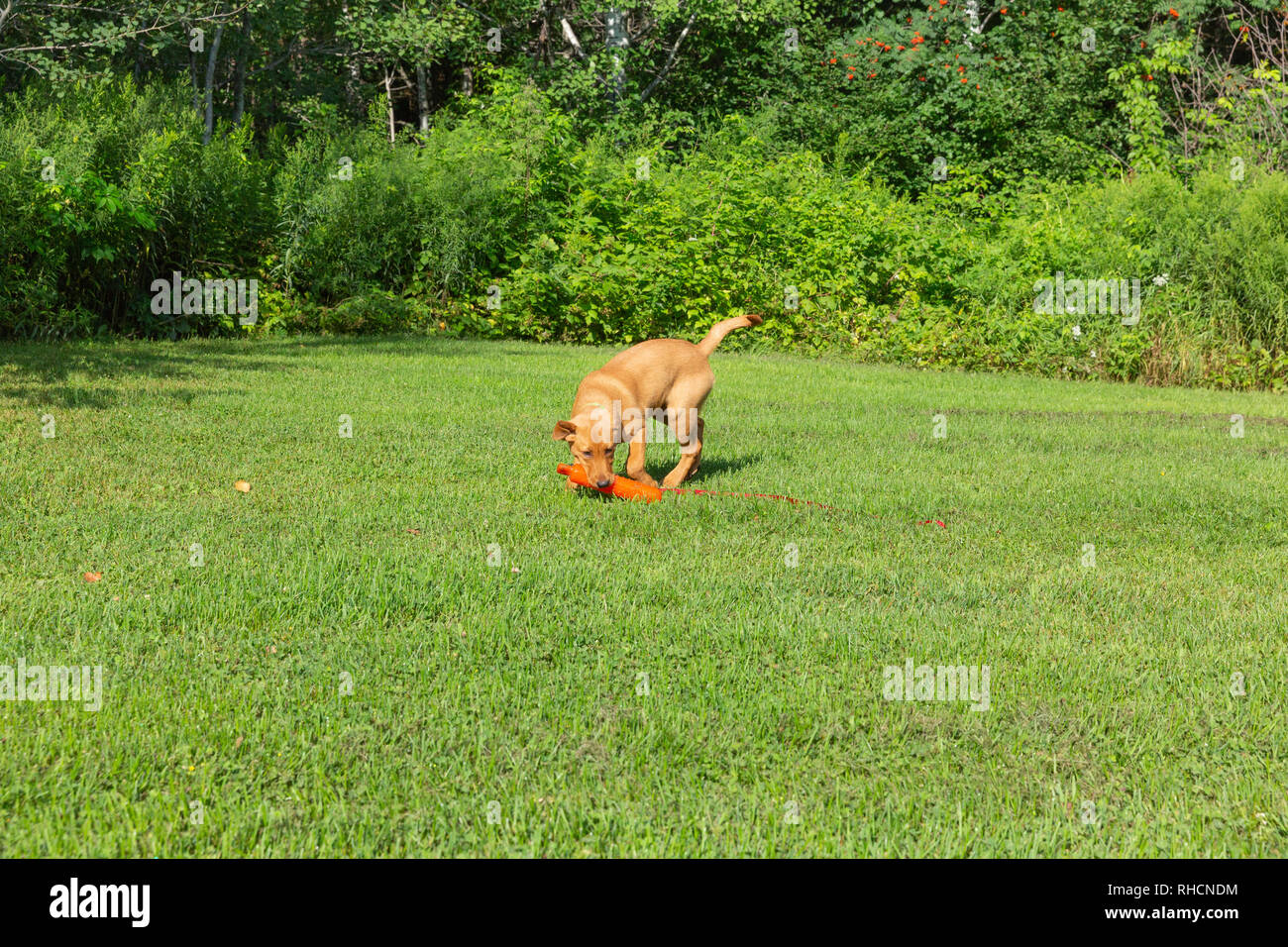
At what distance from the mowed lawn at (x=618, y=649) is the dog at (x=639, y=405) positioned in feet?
Answer: 1.02

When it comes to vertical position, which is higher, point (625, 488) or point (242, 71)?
point (242, 71)

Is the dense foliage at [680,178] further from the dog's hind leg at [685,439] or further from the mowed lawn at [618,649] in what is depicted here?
the dog's hind leg at [685,439]

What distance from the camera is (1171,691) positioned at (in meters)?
3.98

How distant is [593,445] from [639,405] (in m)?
0.50

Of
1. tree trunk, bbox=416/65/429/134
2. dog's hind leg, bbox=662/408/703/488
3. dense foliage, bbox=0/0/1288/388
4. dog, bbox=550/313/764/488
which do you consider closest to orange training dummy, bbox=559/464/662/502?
dog, bbox=550/313/764/488

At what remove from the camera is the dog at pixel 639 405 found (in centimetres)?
635

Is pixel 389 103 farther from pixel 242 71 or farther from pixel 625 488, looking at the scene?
pixel 625 488

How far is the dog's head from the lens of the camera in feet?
20.7

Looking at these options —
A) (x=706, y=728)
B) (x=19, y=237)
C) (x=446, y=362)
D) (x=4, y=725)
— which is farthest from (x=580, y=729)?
(x=19, y=237)

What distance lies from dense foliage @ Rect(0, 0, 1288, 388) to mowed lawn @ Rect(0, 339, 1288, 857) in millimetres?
7030

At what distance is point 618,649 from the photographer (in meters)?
4.20

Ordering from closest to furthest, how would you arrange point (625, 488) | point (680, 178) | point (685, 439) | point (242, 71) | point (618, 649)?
point (618, 649) < point (625, 488) < point (685, 439) < point (680, 178) < point (242, 71)

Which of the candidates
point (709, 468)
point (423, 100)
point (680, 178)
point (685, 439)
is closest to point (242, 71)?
point (423, 100)

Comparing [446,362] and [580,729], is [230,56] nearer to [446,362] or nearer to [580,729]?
[446,362]
